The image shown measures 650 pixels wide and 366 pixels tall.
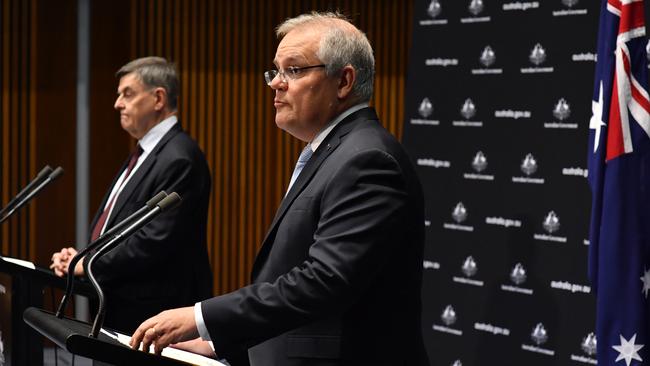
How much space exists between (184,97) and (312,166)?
487 centimetres

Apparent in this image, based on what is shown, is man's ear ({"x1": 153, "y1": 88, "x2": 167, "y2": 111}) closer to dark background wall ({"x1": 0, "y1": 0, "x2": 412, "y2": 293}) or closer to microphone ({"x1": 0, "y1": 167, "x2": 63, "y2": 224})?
microphone ({"x1": 0, "y1": 167, "x2": 63, "y2": 224})

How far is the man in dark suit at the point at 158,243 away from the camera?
4027 mm

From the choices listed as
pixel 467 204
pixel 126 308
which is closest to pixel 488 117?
pixel 467 204

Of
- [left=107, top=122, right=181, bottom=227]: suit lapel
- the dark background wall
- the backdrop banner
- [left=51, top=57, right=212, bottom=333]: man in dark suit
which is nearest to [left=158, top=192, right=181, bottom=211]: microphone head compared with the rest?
[left=51, top=57, right=212, bottom=333]: man in dark suit

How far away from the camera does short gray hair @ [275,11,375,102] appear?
Answer: 240 cm

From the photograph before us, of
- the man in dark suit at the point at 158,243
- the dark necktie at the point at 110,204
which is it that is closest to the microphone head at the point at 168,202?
the man in dark suit at the point at 158,243

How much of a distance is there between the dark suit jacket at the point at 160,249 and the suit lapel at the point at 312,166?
5.54ft

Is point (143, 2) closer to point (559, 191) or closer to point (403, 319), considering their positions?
point (559, 191)

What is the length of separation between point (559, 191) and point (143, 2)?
3926 mm

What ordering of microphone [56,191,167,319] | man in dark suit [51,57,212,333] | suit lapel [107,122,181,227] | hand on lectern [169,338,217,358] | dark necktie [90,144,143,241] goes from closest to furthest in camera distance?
microphone [56,191,167,319] → hand on lectern [169,338,217,358] → man in dark suit [51,57,212,333] → suit lapel [107,122,181,227] → dark necktie [90,144,143,241]

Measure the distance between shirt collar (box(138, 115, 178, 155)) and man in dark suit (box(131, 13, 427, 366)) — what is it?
75.4 inches

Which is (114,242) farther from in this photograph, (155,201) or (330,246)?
(330,246)

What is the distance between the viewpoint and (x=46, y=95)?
271 inches

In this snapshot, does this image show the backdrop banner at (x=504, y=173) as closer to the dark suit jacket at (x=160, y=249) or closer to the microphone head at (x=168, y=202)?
the dark suit jacket at (x=160, y=249)
